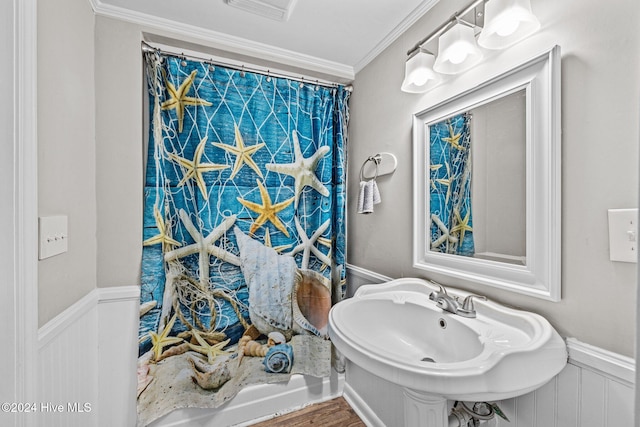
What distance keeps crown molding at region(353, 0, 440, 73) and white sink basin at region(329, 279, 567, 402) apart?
3.98 ft

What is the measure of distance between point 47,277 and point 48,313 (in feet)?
0.38

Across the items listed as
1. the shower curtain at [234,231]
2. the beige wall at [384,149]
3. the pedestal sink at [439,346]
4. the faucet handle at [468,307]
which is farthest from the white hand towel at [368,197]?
the faucet handle at [468,307]

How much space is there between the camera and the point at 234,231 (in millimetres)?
1489

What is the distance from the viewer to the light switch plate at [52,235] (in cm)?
80

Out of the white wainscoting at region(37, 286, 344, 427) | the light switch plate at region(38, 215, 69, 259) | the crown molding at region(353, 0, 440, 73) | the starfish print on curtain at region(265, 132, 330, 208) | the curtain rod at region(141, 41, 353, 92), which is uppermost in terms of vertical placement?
the crown molding at region(353, 0, 440, 73)

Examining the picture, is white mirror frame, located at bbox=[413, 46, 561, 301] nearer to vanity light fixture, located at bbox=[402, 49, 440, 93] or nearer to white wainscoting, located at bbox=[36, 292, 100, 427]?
vanity light fixture, located at bbox=[402, 49, 440, 93]

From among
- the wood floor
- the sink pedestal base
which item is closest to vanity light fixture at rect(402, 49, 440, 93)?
the sink pedestal base

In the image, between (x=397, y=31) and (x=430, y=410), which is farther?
(x=397, y=31)

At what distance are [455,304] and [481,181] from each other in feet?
1.53

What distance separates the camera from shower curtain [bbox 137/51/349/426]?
1.34 m

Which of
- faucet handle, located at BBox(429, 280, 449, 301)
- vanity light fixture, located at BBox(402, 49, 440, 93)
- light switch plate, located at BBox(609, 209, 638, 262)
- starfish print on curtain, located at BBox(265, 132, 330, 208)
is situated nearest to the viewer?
light switch plate, located at BBox(609, 209, 638, 262)

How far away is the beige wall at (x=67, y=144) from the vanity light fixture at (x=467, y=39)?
52.0 inches

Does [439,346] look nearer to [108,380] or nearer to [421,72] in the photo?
[421,72]

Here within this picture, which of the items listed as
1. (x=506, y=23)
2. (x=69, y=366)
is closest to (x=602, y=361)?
(x=506, y=23)
